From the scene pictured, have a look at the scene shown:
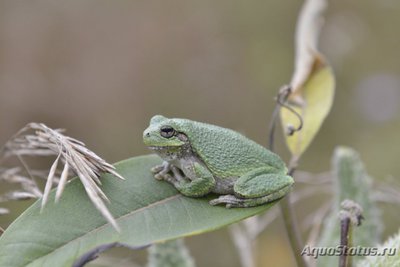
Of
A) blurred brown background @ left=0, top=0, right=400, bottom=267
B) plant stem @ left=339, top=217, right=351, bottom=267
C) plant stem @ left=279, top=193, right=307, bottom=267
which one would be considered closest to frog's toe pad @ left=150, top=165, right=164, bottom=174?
plant stem @ left=279, top=193, right=307, bottom=267

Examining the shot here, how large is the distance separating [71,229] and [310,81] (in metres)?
0.95

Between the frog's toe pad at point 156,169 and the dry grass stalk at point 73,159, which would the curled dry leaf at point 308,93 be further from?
the dry grass stalk at point 73,159

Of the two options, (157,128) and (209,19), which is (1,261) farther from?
(209,19)

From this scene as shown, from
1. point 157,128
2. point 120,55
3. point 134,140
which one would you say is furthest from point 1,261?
point 120,55

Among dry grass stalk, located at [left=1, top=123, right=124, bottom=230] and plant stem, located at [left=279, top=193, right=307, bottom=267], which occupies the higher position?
dry grass stalk, located at [left=1, top=123, right=124, bottom=230]

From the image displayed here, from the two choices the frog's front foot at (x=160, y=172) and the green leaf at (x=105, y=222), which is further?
the frog's front foot at (x=160, y=172)

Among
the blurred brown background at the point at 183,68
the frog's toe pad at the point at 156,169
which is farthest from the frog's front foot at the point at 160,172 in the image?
the blurred brown background at the point at 183,68

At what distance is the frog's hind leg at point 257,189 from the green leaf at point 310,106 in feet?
0.40

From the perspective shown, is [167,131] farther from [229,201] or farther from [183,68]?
[183,68]

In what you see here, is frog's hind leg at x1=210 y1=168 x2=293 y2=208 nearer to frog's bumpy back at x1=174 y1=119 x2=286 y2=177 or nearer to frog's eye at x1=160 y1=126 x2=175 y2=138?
frog's bumpy back at x1=174 y1=119 x2=286 y2=177

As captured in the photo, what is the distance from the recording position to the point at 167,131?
152 cm

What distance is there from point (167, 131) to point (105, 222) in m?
0.48

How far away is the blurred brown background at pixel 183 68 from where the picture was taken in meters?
4.57

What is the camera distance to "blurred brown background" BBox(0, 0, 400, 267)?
4570 millimetres
